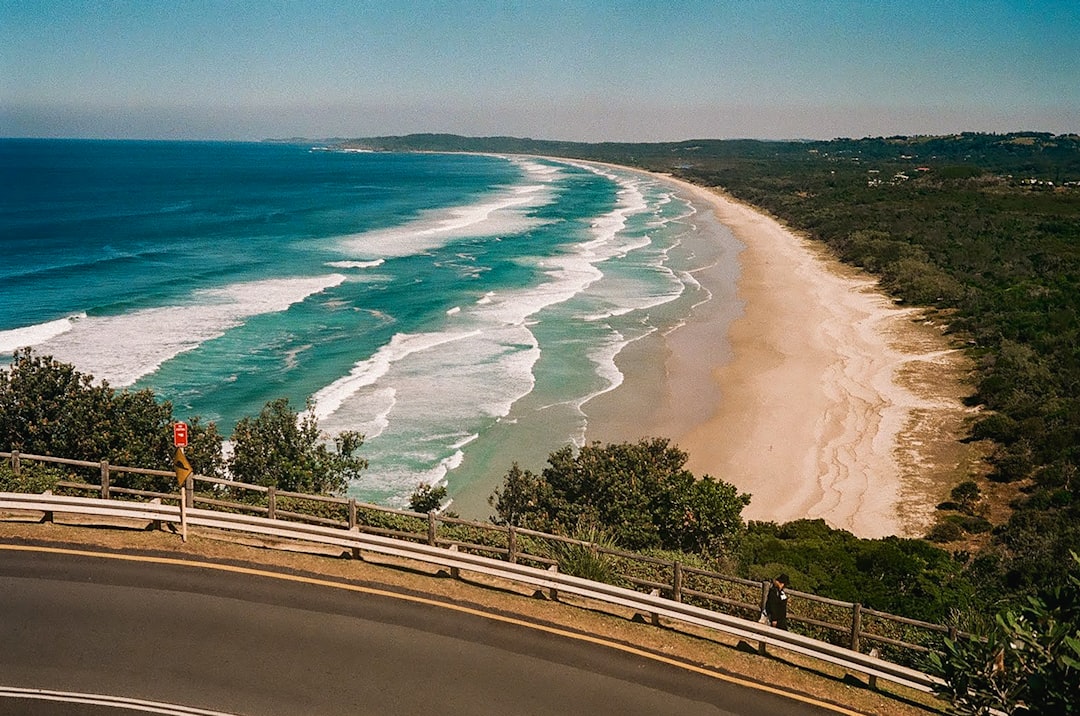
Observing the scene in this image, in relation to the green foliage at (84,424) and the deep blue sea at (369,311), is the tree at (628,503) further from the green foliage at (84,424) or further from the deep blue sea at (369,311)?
the green foliage at (84,424)

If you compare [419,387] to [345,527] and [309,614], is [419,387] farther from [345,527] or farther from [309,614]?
[309,614]

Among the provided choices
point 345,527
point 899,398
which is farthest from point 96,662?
point 899,398

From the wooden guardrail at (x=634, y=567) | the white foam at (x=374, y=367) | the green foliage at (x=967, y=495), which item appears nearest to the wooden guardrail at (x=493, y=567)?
the wooden guardrail at (x=634, y=567)

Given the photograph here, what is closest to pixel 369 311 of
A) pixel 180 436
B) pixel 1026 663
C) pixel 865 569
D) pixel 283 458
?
pixel 283 458

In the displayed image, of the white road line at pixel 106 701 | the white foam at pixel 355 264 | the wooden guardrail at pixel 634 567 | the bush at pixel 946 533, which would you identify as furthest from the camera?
the white foam at pixel 355 264

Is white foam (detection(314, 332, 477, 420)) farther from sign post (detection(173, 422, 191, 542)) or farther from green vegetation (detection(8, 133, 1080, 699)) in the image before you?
sign post (detection(173, 422, 191, 542))
